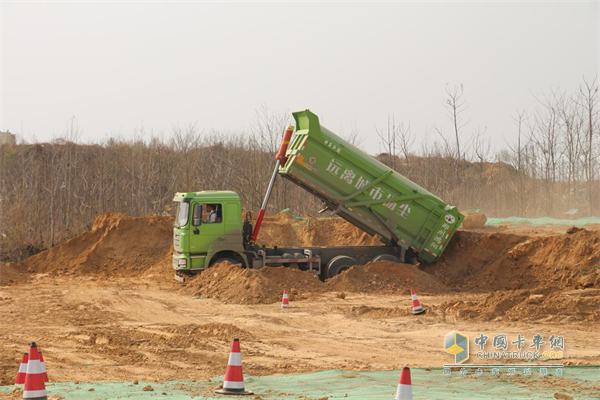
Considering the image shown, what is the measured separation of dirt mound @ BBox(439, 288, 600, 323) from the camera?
12297 millimetres

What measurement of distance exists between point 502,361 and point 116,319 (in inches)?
329

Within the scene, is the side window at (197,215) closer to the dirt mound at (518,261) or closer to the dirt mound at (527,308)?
the dirt mound at (518,261)

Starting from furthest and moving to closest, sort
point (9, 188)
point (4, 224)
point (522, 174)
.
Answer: point (522, 174) → point (9, 188) → point (4, 224)

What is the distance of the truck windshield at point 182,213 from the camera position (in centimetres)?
1809

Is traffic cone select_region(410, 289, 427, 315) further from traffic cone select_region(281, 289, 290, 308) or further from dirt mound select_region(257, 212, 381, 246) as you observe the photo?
dirt mound select_region(257, 212, 381, 246)

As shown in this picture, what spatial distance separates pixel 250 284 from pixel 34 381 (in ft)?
32.3

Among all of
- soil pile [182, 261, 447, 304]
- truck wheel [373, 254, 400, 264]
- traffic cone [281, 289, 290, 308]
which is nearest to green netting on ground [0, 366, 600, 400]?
traffic cone [281, 289, 290, 308]

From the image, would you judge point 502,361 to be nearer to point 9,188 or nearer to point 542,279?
point 542,279

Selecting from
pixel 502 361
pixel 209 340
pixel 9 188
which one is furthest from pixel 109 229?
pixel 502 361

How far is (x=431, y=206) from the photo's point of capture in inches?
709

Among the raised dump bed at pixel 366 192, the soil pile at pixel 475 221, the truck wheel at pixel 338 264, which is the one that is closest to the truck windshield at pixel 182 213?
the raised dump bed at pixel 366 192

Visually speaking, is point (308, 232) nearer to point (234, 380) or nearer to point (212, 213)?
point (212, 213)

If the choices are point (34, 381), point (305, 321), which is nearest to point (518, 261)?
point (305, 321)

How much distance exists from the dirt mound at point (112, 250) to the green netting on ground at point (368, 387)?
16537mm
